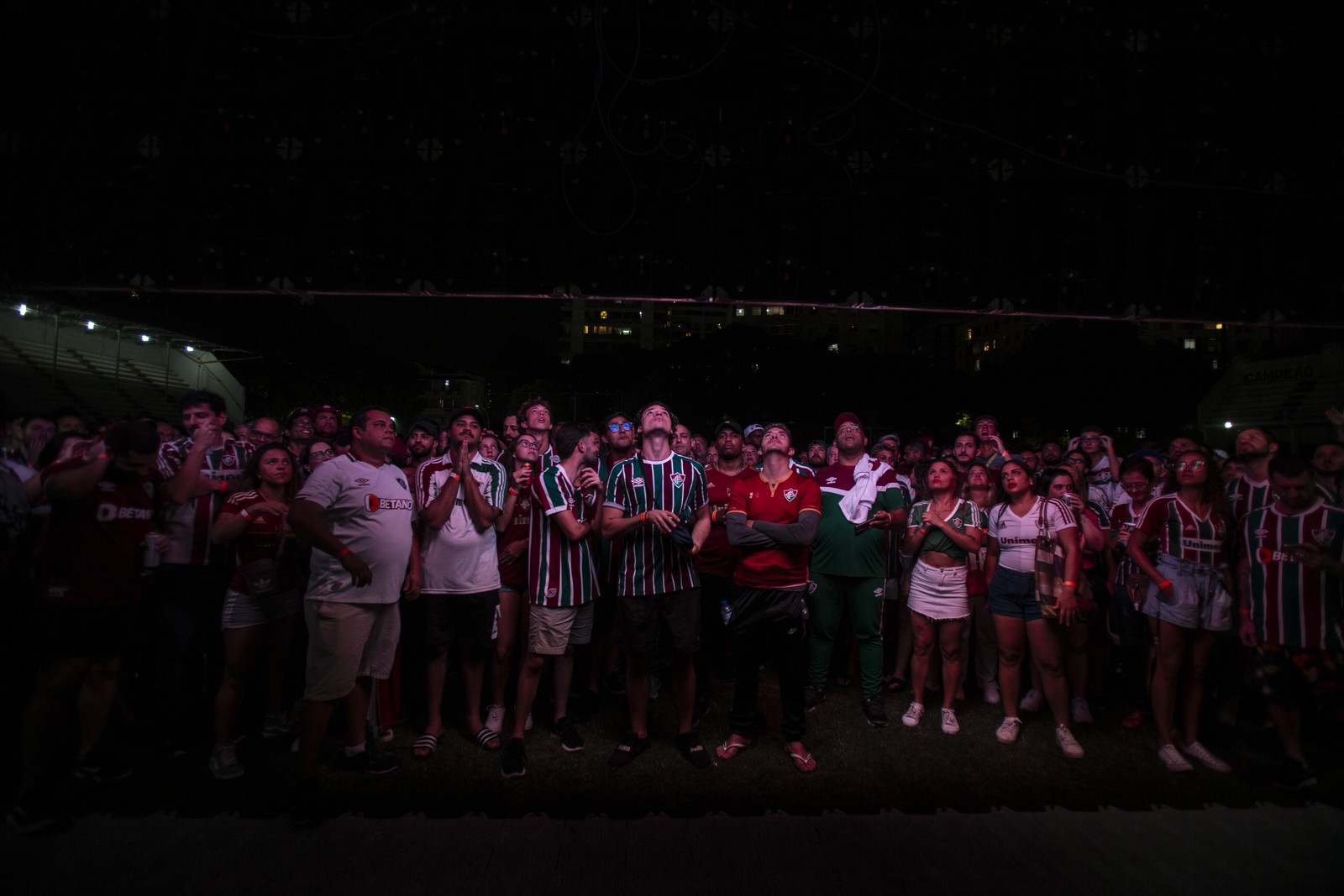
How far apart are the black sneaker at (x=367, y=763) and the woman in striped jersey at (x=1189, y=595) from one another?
4.91m

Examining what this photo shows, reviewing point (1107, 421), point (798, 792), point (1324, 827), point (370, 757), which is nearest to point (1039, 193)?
point (1324, 827)

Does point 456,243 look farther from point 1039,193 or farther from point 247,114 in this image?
point 1039,193

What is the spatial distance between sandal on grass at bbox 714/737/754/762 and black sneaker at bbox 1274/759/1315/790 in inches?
126

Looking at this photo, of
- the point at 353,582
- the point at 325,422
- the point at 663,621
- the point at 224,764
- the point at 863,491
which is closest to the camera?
the point at 353,582

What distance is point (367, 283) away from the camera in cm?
855

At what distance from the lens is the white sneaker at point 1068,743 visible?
404cm

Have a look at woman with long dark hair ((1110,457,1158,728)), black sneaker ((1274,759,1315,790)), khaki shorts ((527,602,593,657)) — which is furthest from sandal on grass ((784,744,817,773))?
black sneaker ((1274,759,1315,790))

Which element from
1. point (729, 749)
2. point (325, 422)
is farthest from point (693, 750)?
point (325, 422)

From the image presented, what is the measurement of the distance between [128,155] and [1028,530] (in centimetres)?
1064

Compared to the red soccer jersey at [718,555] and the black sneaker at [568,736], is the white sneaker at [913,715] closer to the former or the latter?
the red soccer jersey at [718,555]

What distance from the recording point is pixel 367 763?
145 inches

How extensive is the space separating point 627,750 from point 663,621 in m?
0.83

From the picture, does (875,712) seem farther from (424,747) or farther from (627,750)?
(424,747)

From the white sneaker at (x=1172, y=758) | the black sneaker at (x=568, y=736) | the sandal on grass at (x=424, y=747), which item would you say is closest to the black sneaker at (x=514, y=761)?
the black sneaker at (x=568, y=736)
